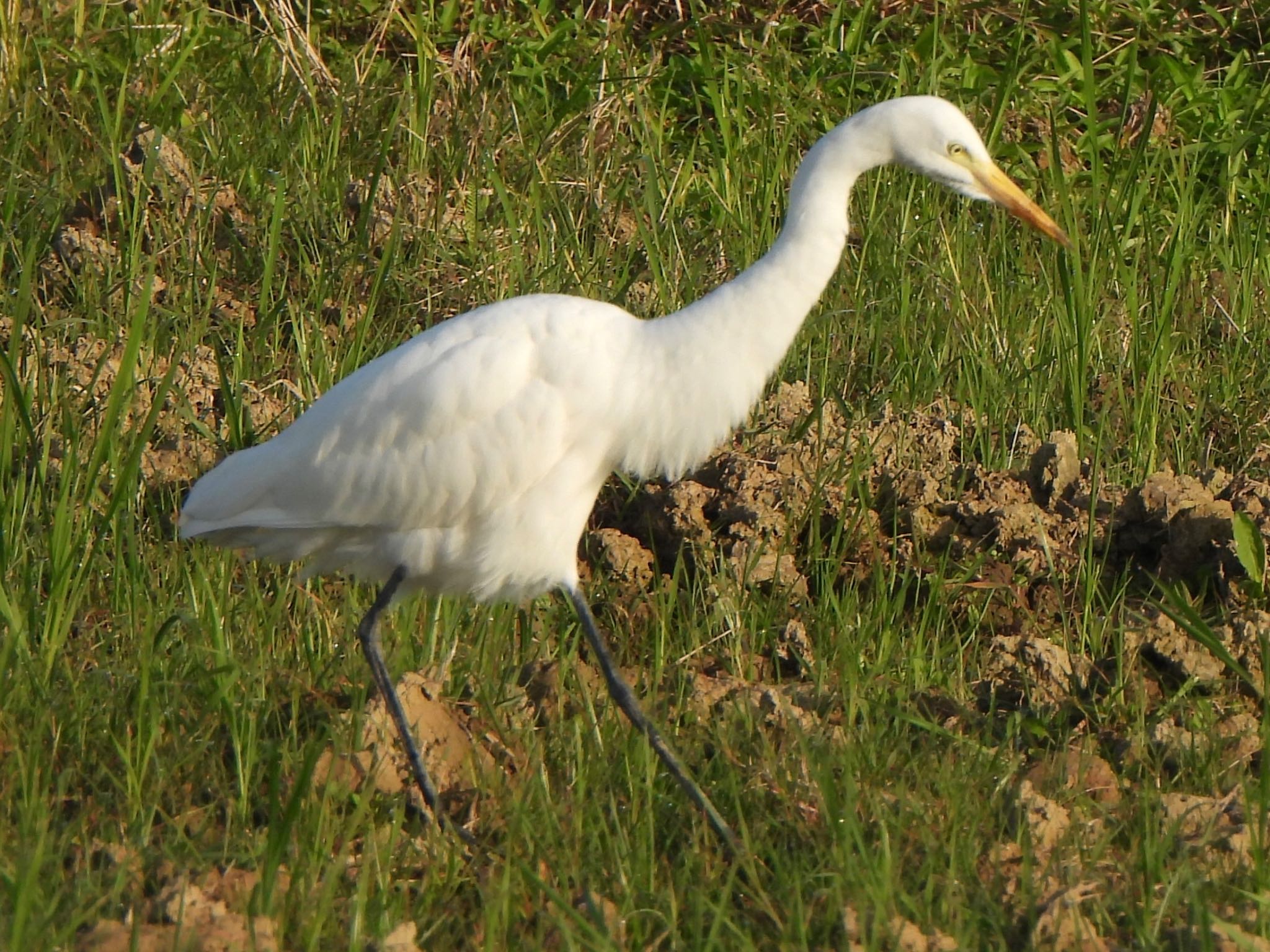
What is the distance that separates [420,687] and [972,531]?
1.39m

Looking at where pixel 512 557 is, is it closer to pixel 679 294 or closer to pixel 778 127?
pixel 679 294

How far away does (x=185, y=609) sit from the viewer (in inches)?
142

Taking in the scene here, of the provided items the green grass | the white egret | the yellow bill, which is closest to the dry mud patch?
the green grass

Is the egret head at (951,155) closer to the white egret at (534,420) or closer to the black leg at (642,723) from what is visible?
the white egret at (534,420)

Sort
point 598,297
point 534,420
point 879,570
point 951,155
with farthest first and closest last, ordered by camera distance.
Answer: point 598,297, point 879,570, point 534,420, point 951,155

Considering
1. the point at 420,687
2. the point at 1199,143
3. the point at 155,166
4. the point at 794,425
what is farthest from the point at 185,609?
the point at 1199,143

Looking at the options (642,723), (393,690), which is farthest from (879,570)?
(393,690)

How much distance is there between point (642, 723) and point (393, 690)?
1.55 feet

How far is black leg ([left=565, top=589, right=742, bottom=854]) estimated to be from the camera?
303 centimetres

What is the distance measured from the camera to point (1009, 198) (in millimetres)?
3336

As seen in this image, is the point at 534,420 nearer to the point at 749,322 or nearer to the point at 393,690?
the point at 749,322

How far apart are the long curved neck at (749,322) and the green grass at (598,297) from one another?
1.71ft

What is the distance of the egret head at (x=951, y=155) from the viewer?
3.24 metres

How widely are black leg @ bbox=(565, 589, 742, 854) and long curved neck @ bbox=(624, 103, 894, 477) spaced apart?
32 centimetres
